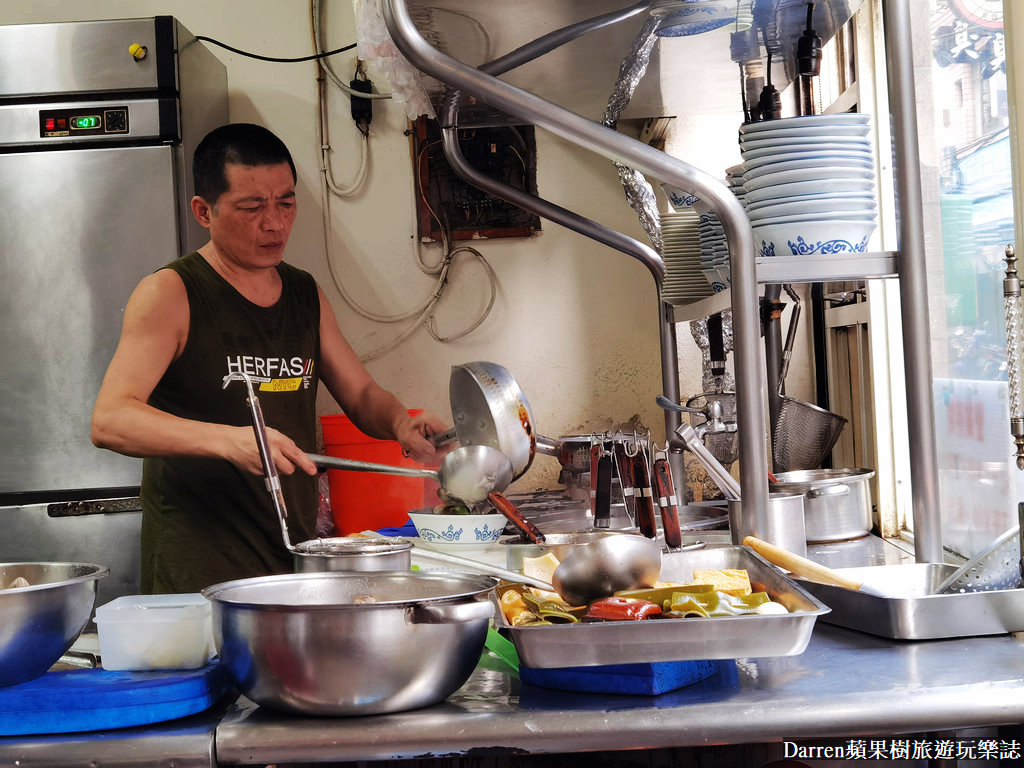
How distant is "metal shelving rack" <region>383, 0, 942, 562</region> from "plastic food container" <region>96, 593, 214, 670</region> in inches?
28.2

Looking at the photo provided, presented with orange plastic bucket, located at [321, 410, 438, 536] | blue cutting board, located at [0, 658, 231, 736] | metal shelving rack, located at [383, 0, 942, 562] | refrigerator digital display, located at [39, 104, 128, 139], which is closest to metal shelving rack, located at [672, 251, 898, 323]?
metal shelving rack, located at [383, 0, 942, 562]

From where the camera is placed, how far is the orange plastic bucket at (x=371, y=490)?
251 centimetres

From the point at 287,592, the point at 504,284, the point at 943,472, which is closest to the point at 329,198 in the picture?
the point at 504,284

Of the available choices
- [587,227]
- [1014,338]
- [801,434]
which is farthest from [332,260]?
[1014,338]

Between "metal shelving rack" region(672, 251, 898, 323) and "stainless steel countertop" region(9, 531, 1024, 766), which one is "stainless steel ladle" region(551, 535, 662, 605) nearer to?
"stainless steel countertop" region(9, 531, 1024, 766)

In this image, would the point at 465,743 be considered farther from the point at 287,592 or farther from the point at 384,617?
the point at 287,592

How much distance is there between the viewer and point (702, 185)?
Answer: 4.04ft

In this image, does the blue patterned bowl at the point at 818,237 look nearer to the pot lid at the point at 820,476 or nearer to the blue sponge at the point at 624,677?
the pot lid at the point at 820,476

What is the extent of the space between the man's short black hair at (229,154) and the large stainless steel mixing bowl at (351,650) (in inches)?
55.8

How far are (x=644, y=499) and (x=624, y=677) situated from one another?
0.53 meters

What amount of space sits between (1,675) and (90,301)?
1.73 m

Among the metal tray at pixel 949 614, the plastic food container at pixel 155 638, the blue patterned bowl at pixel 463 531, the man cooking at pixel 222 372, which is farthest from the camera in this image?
the man cooking at pixel 222 372

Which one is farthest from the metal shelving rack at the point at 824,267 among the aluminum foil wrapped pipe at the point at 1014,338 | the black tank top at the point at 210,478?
the black tank top at the point at 210,478

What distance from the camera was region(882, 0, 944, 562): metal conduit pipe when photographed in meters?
1.28
